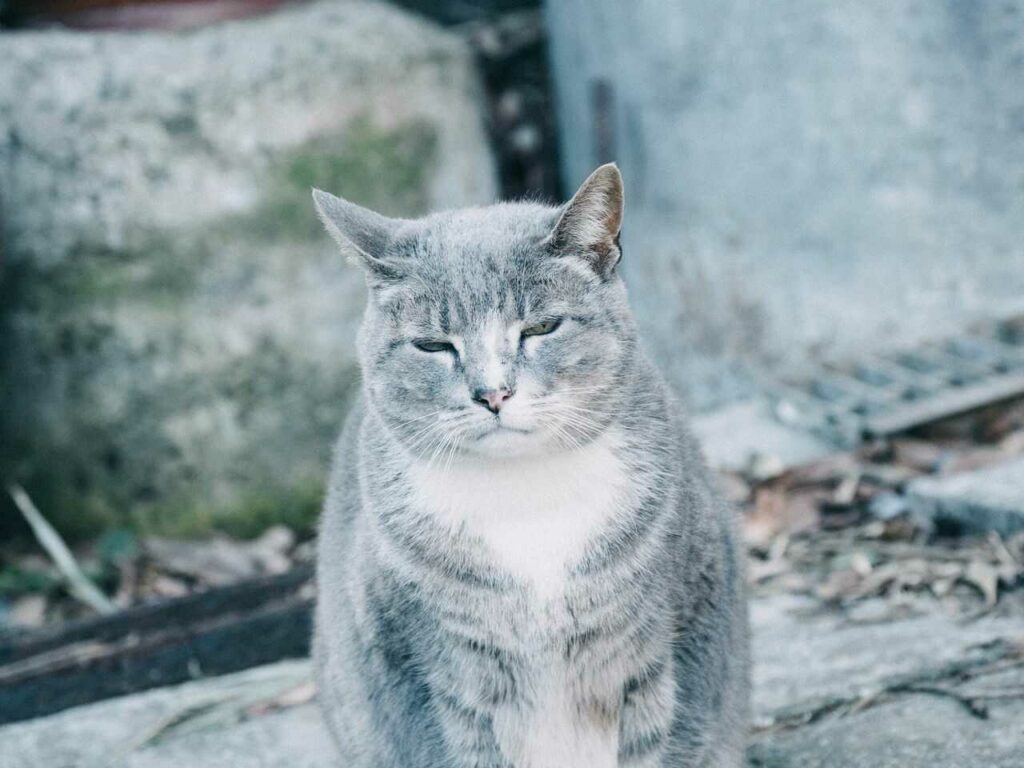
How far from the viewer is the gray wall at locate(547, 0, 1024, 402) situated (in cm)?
350

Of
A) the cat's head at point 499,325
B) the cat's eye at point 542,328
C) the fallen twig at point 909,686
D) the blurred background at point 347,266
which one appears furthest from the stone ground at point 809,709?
the cat's eye at point 542,328

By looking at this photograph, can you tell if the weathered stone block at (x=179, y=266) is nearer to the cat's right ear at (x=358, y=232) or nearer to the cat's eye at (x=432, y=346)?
the cat's right ear at (x=358, y=232)

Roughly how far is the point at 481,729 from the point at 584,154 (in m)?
3.09

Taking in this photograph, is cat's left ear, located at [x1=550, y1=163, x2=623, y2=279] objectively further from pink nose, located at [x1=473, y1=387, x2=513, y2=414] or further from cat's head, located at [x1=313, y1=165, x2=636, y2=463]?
pink nose, located at [x1=473, y1=387, x2=513, y2=414]

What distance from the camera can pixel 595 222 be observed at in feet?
6.33

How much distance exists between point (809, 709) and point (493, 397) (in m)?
0.96

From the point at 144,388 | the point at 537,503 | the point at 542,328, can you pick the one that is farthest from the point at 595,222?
the point at 144,388

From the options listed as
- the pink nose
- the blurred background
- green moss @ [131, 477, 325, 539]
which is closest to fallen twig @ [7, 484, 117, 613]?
the blurred background

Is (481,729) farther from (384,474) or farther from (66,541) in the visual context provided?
(66,541)

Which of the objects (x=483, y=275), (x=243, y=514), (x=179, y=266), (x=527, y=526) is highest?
(x=483, y=275)

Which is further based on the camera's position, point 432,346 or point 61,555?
point 61,555

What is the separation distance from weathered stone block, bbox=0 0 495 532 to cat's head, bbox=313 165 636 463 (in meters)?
2.02

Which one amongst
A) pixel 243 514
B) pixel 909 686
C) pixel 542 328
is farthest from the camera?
pixel 243 514

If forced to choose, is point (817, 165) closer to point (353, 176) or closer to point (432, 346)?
point (353, 176)
